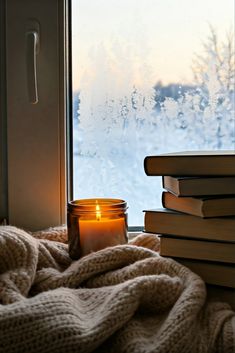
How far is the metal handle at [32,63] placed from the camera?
921 mm

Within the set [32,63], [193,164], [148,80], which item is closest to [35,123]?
[32,63]

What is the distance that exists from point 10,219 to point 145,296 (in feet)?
1.29

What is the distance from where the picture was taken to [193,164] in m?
0.74

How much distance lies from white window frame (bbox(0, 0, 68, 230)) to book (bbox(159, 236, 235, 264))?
0.87ft

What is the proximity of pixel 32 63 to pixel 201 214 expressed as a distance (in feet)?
1.39

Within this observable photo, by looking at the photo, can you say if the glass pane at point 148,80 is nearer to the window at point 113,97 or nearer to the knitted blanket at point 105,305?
the window at point 113,97

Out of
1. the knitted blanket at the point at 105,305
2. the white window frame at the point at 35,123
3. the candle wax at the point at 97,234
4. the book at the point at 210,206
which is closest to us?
the knitted blanket at the point at 105,305

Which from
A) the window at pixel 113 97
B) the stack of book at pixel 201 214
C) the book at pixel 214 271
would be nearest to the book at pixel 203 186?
the stack of book at pixel 201 214

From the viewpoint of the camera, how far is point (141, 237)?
0.86 metres

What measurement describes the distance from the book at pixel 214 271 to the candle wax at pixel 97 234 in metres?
0.13

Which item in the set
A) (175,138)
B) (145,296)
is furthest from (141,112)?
(145,296)

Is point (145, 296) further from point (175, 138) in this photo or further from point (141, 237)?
point (175, 138)

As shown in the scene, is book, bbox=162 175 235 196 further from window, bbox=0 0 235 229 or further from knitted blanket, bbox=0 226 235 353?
window, bbox=0 0 235 229

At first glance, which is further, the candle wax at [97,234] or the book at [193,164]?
the candle wax at [97,234]
